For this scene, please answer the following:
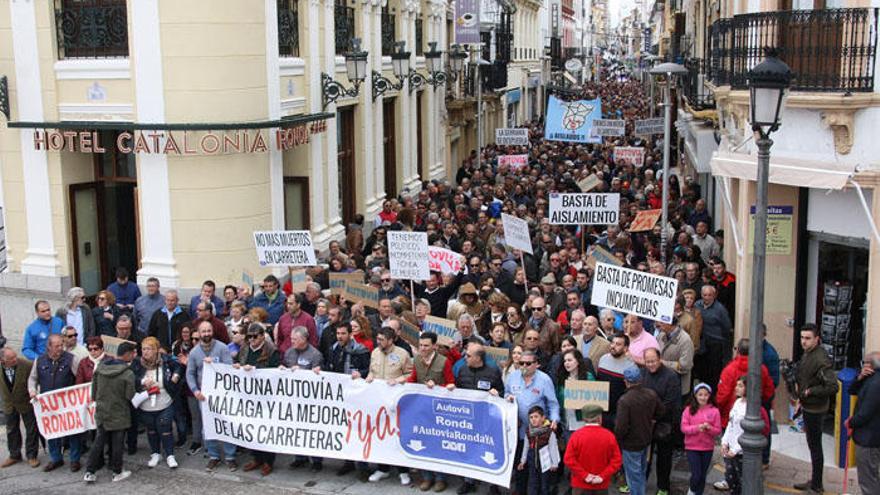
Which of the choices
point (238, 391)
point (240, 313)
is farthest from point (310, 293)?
point (238, 391)

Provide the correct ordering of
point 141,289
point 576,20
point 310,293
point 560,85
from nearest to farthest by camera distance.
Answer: point 310,293
point 141,289
point 560,85
point 576,20

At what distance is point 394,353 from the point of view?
1123 centimetres

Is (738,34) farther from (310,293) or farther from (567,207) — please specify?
(310,293)

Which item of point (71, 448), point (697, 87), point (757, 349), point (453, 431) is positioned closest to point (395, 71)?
point (697, 87)

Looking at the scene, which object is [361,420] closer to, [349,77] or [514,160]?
[349,77]

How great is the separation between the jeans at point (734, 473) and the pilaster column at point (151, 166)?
979cm

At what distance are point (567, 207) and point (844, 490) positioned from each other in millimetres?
7442

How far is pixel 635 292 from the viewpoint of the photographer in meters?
12.0

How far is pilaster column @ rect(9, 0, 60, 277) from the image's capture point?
56.3 ft


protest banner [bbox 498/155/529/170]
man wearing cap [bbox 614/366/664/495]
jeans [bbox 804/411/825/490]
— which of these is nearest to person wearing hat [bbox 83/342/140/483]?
man wearing cap [bbox 614/366/664/495]

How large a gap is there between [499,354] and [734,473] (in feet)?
8.71

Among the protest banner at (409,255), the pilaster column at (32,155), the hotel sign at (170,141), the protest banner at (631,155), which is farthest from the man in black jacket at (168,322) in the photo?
the protest banner at (631,155)

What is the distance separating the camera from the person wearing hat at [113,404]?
11336 millimetres

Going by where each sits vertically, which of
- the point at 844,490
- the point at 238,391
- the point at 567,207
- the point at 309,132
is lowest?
the point at 844,490
